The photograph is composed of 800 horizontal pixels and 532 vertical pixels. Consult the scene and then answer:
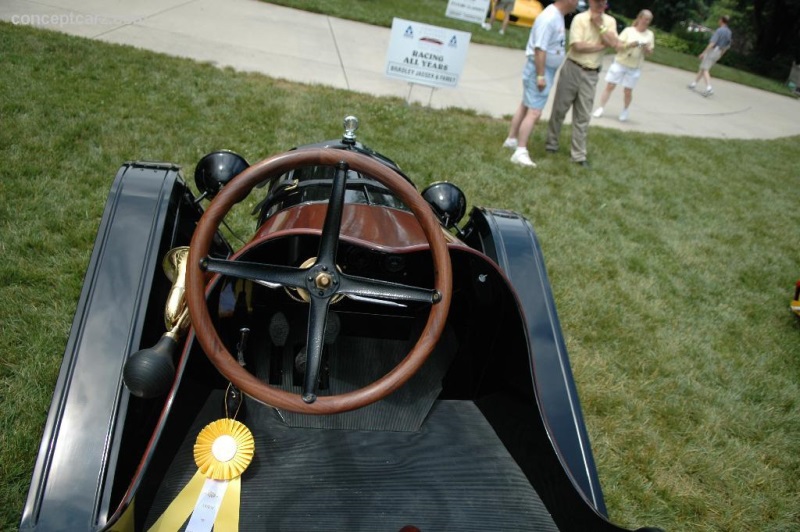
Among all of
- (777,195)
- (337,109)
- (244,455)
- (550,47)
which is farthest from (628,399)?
(777,195)

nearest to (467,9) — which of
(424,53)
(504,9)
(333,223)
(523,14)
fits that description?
(504,9)

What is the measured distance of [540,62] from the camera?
209 inches

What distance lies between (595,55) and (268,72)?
383 cm

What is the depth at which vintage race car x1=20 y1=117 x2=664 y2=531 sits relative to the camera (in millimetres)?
1391

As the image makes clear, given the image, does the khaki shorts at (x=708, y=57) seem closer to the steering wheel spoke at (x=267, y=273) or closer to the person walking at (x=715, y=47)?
the person walking at (x=715, y=47)

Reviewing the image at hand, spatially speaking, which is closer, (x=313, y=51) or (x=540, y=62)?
(x=540, y=62)

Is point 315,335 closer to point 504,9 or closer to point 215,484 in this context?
point 215,484

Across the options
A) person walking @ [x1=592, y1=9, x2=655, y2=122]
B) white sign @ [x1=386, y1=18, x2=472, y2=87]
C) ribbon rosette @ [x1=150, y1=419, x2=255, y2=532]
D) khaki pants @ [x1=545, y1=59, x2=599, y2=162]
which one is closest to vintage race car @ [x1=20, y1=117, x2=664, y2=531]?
ribbon rosette @ [x1=150, y1=419, x2=255, y2=532]

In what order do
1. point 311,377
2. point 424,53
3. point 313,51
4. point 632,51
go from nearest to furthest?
1. point 311,377
2. point 424,53
3. point 632,51
4. point 313,51

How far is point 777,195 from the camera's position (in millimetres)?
7262

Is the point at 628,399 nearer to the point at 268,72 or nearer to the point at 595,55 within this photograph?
the point at 595,55

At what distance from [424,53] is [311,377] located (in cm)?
587

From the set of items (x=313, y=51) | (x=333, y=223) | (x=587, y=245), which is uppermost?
(x=333, y=223)

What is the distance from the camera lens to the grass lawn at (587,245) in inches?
105
